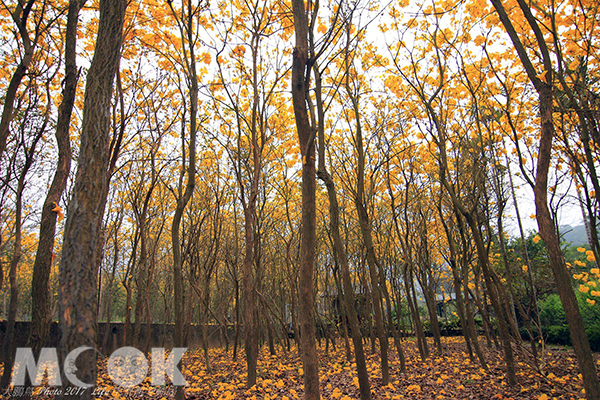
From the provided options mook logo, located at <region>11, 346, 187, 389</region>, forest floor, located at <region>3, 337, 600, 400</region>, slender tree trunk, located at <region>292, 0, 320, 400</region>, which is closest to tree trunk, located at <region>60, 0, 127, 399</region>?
mook logo, located at <region>11, 346, 187, 389</region>

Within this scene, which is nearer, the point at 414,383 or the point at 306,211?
the point at 306,211

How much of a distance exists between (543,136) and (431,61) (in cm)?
342

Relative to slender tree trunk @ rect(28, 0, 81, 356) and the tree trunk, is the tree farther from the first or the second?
slender tree trunk @ rect(28, 0, 81, 356)

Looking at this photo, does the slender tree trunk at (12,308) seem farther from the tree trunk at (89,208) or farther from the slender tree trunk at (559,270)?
the slender tree trunk at (559,270)

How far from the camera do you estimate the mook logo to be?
182cm

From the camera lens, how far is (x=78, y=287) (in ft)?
6.20

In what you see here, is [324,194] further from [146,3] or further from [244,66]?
[146,3]

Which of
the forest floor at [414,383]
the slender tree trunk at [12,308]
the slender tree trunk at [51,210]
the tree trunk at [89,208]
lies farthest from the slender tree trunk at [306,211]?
the slender tree trunk at [12,308]

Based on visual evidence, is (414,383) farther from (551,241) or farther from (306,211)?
(306,211)

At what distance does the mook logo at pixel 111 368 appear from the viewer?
1818 mm

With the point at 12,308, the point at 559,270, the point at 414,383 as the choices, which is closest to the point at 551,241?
the point at 559,270

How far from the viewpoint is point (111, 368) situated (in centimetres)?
712

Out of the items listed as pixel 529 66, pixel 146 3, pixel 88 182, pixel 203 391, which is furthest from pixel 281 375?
pixel 146 3

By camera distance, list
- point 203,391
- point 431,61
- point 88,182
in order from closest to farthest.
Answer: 1. point 88,182
2. point 203,391
3. point 431,61
